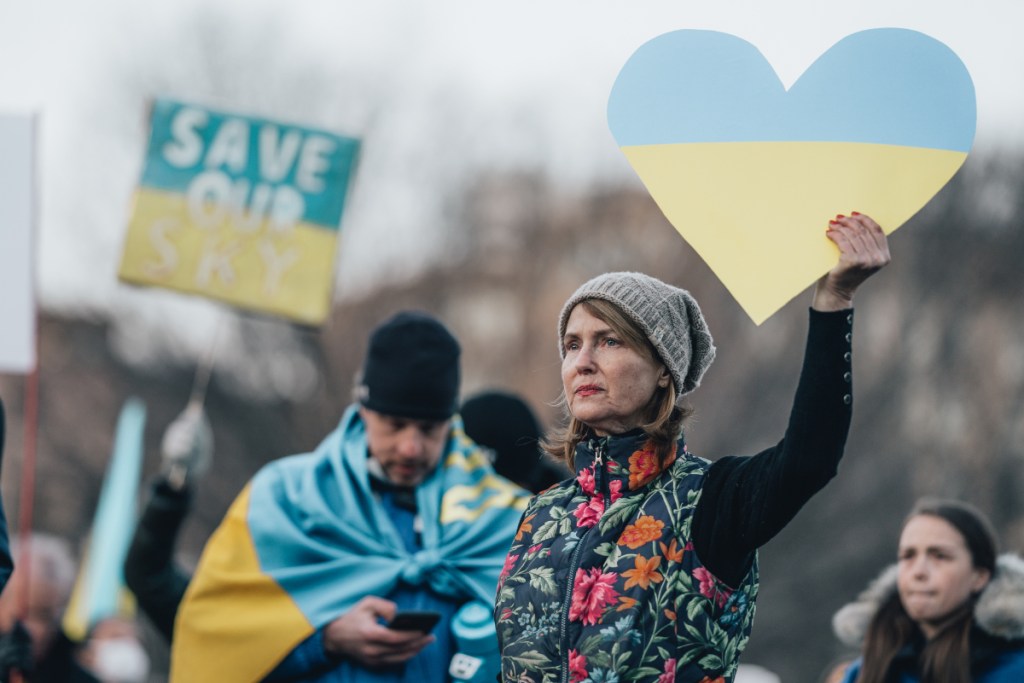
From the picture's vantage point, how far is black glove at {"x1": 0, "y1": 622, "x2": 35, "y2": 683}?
15.0 ft

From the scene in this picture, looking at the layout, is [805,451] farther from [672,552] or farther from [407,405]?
[407,405]

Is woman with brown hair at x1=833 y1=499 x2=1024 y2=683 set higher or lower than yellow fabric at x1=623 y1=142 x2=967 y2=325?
lower

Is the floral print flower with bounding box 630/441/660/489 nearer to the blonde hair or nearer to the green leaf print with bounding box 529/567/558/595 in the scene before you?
the blonde hair

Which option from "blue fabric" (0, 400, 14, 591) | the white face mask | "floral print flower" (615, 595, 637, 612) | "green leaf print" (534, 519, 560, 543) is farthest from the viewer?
Result: the white face mask

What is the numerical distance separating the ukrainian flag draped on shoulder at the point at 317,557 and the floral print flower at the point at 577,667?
5.11ft

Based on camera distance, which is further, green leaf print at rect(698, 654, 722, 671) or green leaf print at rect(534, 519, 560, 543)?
green leaf print at rect(534, 519, 560, 543)

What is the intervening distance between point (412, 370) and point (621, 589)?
1.92 m

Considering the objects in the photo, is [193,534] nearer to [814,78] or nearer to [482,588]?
[482,588]

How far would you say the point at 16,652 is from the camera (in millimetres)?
4590

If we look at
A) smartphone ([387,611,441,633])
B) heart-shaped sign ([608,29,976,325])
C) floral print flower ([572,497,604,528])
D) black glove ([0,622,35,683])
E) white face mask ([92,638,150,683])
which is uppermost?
heart-shaped sign ([608,29,976,325])

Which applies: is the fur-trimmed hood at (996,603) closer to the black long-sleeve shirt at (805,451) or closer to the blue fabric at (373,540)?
the blue fabric at (373,540)

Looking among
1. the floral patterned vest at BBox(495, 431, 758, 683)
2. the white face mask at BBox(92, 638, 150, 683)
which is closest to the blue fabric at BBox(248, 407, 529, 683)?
the floral patterned vest at BBox(495, 431, 758, 683)

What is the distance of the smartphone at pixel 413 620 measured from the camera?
4117 mm

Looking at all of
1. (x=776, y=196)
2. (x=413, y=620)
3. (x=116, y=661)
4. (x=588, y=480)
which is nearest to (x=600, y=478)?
(x=588, y=480)
